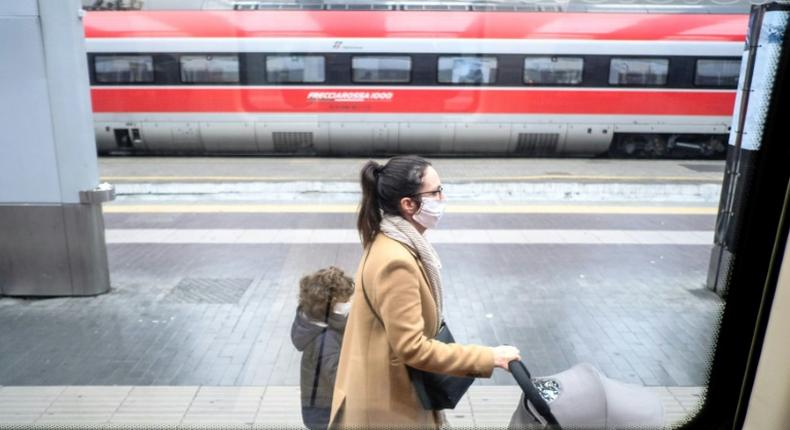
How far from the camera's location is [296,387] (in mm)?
3523

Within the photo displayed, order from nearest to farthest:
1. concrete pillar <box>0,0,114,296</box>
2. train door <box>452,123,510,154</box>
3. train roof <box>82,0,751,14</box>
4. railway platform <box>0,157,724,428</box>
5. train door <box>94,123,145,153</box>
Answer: railway platform <box>0,157,724,428</box>, concrete pillar <box>0,0,114,296</box>, train roof <box>82,0,751,14</box>, train door <box>452,123,510,154</box>, train door <box>94,123,145,153</box>

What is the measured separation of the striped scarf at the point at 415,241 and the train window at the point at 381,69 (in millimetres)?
10241

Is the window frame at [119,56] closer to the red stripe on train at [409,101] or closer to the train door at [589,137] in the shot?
the red stripe on train at [409,101]

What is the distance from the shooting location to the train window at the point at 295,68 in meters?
11.7

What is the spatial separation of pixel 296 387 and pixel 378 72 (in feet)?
29.9

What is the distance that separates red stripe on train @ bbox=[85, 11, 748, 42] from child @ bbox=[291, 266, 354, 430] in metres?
9.71

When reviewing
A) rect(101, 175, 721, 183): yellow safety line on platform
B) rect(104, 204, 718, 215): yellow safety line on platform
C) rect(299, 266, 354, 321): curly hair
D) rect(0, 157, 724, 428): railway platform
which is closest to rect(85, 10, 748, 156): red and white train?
rect(101, 175, 721, 183): yellow safety line on platform

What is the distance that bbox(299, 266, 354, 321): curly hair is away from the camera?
262 cm

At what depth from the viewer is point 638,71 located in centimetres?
1195

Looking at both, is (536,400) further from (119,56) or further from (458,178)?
(119,56)

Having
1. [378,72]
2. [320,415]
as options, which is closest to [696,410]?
[320,415]

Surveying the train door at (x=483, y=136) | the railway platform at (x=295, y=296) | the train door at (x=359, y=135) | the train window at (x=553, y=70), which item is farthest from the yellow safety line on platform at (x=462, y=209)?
the train window at (x=553, y=70)

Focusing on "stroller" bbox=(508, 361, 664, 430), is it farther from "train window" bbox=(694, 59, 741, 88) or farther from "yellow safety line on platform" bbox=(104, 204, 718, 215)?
"train window" bbox=(694, 59, 741, 88)

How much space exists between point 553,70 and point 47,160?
9850 mm
